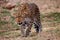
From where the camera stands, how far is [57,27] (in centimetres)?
664

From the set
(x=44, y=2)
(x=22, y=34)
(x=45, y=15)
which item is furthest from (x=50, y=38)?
(x=44, y=2)

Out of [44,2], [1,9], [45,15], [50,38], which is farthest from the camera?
[44,2]

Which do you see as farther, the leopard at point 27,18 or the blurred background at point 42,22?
the leopard at point 27,18

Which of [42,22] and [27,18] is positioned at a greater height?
[27,18]

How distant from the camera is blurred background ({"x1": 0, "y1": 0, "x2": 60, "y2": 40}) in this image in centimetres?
604

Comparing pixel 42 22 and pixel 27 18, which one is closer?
pixel 27 18

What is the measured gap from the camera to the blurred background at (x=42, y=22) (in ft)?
19.8

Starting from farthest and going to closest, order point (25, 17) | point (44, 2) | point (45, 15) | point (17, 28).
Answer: point (44, 2) < point (45, 15) < point (17, 28) < point (25, 17)

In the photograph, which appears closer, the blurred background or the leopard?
the blurred background

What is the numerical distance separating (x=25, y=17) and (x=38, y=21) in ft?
1.48

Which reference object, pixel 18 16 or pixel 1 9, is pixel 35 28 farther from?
pixel 1 9

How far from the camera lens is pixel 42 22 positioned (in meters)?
7.04

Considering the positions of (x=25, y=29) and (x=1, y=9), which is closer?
(x=25, y=29)

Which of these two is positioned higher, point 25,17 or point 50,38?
point 25,17
